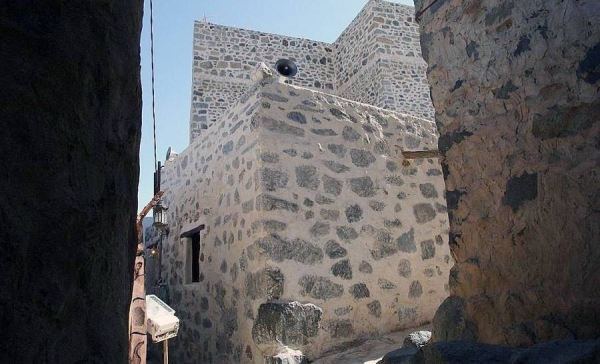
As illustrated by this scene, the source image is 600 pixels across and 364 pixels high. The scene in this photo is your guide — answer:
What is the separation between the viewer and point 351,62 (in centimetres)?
1057

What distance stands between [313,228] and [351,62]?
294 inches

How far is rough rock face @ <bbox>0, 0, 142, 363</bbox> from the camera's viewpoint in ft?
2.19

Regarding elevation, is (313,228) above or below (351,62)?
below

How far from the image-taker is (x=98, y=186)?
0.87m

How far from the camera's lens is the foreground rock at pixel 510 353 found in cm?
128

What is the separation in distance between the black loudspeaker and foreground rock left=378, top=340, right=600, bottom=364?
373 inches

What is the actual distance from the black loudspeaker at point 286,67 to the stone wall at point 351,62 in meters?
0.12

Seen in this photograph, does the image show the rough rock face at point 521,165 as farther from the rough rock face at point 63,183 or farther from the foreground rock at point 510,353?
A: the rough rock face at point 63,183

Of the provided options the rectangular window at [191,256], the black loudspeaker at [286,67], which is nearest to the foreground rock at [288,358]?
the rectangular window at [191,256]

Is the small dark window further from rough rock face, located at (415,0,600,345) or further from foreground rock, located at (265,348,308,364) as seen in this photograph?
rough rock face, located at (415,0,600,345)

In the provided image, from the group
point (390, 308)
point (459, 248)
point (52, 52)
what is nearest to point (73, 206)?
point (52, 52)

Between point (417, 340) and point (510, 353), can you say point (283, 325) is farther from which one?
point (510, 353)

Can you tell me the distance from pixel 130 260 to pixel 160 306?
162 inches

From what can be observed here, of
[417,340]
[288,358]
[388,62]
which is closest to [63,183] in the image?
[417,340]
